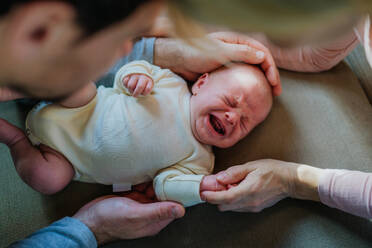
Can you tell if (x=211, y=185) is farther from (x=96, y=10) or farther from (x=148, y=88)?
(x=96, y=10)

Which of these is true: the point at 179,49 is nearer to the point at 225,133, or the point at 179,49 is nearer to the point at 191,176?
the point at 225,133

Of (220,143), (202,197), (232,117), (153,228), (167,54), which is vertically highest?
(167,54)

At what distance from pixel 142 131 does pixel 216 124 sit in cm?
27

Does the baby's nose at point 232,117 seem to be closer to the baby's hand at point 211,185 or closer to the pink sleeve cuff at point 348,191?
the baby's hand at point 211,185

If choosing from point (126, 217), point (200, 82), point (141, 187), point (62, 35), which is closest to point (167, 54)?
point (200, 82)

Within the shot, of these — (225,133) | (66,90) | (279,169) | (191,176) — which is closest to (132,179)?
(191,176)

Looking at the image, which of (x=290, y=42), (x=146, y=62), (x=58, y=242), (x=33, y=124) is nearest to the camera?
(x=290, y=42)

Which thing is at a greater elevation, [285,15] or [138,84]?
[285,15]

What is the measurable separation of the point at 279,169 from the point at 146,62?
0.61m

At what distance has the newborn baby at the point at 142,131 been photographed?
975 millimetres

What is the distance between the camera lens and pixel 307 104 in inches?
47.7

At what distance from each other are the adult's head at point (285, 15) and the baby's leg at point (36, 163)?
0.81 metres

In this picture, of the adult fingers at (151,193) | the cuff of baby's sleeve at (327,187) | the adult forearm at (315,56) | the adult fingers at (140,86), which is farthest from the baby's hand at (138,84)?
the cuff of baby's sleeve at (327,187)

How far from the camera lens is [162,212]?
913mm
